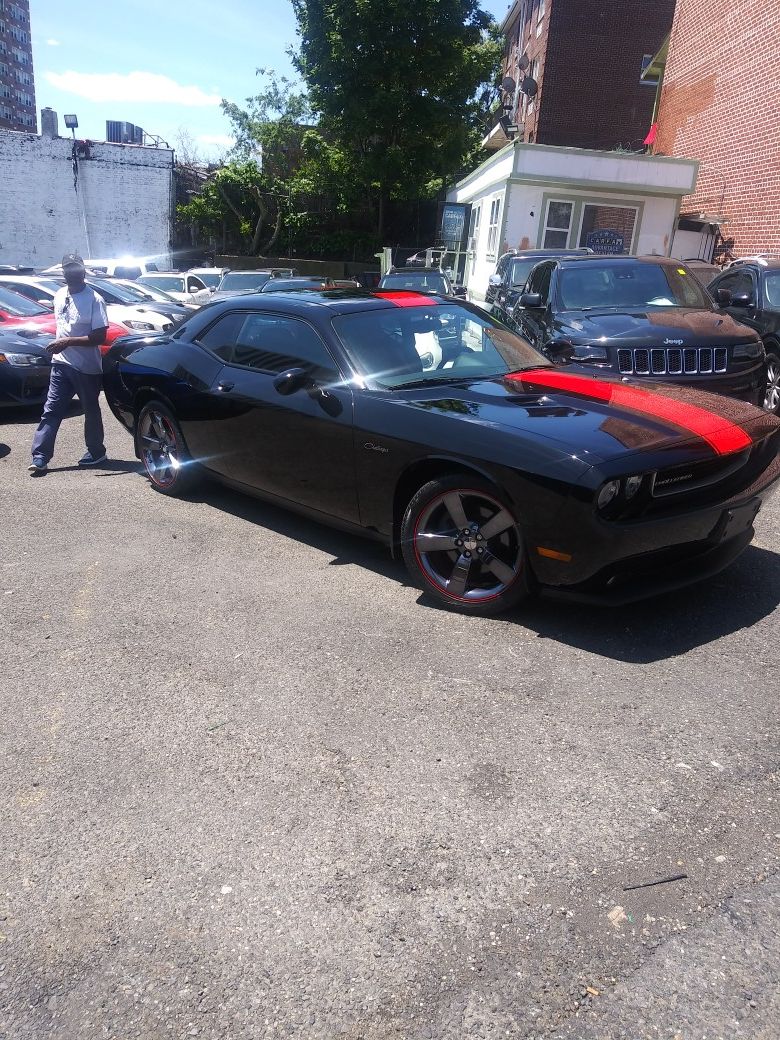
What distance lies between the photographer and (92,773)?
9.16ft

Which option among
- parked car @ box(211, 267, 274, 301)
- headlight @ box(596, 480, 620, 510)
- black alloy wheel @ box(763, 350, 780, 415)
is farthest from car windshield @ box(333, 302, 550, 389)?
parked car @ box(211, 267, 274, 301)

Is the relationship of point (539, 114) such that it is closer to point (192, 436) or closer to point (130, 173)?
point (130, 173)

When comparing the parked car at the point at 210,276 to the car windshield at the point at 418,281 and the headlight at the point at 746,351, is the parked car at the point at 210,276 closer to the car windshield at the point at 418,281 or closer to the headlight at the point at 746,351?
the car windshield at the point at 418,281

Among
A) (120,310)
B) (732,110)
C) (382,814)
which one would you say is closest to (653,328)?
(382,814)

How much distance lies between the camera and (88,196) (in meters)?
34.1

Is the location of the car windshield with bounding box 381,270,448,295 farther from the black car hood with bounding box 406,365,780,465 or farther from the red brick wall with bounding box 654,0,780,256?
the black car hood with bounding box 406,365,780,465

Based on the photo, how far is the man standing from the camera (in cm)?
665

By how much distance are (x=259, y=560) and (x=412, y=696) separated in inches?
72.7

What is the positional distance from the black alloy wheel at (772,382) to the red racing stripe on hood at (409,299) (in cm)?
518

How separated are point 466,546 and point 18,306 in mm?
9563

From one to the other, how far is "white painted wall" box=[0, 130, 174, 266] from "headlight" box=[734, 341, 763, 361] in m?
31.2

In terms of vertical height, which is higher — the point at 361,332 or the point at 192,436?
the point at 361,332

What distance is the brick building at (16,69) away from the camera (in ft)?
281

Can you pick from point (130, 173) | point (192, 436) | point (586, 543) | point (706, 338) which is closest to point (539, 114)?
point (130, 173)
